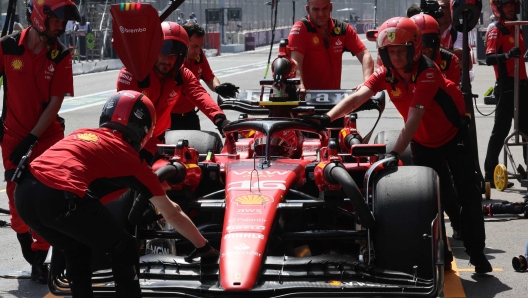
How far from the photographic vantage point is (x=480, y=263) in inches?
277

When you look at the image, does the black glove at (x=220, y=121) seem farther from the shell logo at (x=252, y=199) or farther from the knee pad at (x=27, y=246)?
the knee pad at (x=27, y=246)

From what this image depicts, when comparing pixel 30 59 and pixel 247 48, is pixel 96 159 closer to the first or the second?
pixel 30 59

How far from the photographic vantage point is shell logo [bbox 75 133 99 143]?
5.36m

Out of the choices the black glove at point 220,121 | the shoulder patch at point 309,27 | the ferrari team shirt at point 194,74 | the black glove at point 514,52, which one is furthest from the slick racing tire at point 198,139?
the black glove at point 514,52

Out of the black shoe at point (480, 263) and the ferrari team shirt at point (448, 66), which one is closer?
the black shoe at point (480, 263)

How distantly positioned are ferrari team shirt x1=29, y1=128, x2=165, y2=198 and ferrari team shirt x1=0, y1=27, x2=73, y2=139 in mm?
2010

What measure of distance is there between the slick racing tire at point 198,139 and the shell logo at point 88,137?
2.89 m

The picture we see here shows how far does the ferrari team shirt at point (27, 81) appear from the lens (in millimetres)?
7328

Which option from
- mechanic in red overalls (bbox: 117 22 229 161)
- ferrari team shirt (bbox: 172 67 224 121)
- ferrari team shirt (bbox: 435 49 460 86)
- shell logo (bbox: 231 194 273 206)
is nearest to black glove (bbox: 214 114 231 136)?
mechanic in red overalls (bbox: 117 22 229 161)

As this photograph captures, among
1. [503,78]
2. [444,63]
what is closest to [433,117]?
[444,63]

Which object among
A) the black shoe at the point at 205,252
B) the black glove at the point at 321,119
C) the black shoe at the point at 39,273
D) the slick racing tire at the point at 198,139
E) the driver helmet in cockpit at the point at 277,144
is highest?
the black glove at the point at 321,119

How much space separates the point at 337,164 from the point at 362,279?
913mm

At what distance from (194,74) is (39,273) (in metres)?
3.27

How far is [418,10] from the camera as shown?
1030 centimetres
